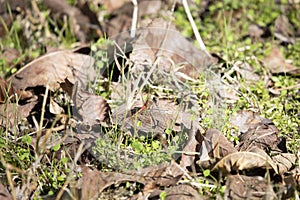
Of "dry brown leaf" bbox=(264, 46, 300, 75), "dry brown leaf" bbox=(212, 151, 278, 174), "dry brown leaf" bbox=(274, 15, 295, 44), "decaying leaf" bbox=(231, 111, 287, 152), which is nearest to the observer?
"dry brown leaf" bbox=(212, 151, 278, 174)

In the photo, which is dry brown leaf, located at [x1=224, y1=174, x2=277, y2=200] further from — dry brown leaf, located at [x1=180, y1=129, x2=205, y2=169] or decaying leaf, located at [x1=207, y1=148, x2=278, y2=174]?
dry brown leaf, located at [x1=180, y1=129, x2=205, y2=169]

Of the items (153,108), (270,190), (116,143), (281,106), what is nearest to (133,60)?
(153,108)

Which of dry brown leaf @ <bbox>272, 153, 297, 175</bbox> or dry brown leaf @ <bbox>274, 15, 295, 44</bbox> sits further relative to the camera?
dry brown leaf @ <bbox>274, 15, 295, 44</bbox>

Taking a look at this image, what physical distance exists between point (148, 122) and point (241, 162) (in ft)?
1.78

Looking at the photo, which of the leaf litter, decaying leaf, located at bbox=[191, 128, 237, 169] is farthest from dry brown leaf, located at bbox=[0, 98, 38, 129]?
decaying leaf, located at bbox=[191, 128, 237, 169]

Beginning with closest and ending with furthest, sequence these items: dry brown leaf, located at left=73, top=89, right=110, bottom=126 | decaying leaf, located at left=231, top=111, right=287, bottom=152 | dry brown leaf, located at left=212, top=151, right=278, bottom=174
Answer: dry brown leaf, located at left=212, top=151, right=278, bottom=174
decaying leaf, located at left=231, top=111, right=287, bottom=152
dry brown leaf, located at left=73, top=89, right=110, bottom=126

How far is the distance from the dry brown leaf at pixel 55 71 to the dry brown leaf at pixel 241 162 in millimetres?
991

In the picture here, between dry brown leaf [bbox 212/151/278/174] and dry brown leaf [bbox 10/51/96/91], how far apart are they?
0.99 meters

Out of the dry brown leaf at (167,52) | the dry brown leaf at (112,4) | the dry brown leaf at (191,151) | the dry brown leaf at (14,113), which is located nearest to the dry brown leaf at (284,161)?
the dry brown leaf at (191,151)

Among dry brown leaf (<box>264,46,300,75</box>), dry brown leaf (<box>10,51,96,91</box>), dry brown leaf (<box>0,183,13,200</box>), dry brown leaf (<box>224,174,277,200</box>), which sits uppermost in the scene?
dry brown leaf (<box>264,46,300,75</box>)

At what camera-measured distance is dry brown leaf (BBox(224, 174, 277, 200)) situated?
221 cm

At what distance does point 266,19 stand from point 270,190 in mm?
2065

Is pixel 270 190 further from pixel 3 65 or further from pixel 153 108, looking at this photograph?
pixel 3 65

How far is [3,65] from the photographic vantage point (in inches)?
126
